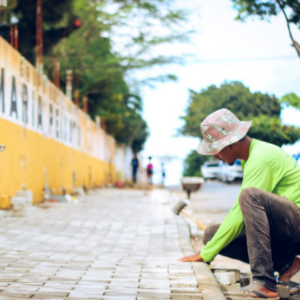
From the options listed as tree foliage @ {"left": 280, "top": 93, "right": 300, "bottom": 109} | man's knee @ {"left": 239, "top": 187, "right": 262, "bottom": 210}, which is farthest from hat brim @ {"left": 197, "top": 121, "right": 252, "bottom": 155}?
tree foliage @ {"left": 280, "top": 93, "right": 300, "bottom": 109}

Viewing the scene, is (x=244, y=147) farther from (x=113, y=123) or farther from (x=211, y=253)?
(x=113, y=123)

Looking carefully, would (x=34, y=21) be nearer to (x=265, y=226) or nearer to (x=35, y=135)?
(x=35, y=135)

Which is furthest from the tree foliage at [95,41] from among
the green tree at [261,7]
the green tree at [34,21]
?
the green tree at [261,7]

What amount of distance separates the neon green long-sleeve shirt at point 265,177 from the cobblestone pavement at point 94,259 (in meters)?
0.48

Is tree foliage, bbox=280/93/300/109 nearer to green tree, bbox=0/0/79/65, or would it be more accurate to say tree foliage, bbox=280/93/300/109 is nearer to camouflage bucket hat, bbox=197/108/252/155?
camouflage bucket hat, bbox=197/108/252/155

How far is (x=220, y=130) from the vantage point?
3.92 meters

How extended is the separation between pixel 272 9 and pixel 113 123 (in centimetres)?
2680

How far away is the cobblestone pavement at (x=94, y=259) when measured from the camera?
364 centimetres

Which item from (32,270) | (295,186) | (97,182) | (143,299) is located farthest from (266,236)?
(97,182)

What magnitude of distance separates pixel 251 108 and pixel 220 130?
2071cm

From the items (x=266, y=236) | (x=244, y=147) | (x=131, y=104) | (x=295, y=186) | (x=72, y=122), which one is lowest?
(x=266, y=236)

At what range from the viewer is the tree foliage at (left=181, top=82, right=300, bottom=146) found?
14.9 metres

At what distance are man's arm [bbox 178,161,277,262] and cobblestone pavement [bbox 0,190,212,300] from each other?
28 centimetres

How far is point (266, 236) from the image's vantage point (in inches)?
144
